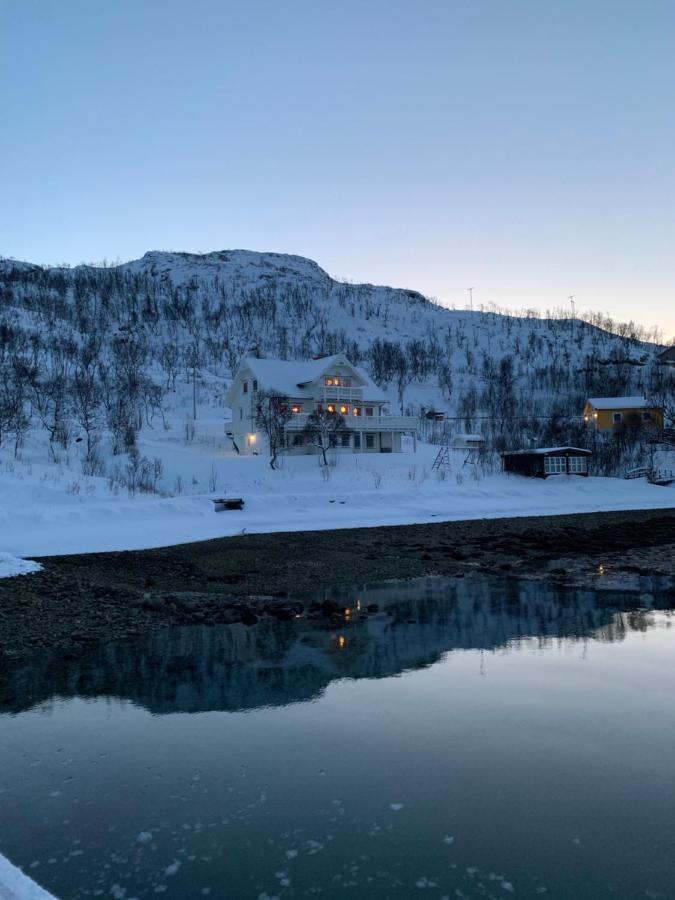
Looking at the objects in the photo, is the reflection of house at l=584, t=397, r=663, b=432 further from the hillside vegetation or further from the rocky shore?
the rocky shore

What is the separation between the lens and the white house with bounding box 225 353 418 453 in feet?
191

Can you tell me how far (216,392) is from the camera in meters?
96.4

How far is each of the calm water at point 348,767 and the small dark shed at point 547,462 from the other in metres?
40.1

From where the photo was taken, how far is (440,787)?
6785 mm

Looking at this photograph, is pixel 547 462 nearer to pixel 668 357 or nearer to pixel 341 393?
pixel 341 393

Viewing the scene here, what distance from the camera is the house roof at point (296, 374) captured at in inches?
2349

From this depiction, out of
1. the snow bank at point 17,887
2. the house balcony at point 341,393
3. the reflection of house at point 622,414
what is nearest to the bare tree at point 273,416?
the house balcony at point 341,393

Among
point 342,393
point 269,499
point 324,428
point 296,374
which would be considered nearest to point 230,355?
point 296,374

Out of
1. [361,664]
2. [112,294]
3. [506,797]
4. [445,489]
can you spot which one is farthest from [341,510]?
[112,294]

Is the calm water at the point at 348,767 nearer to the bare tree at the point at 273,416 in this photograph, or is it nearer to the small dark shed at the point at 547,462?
the bare tree at the point at 273,416

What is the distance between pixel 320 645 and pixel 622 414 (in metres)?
82.4

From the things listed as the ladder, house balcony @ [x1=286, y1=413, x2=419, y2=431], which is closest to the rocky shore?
the ladder

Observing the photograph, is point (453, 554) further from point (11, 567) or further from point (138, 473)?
point (138, 473)

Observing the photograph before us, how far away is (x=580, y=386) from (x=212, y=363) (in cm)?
7240
